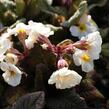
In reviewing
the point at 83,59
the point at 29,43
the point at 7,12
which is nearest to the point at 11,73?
the point at 29,43

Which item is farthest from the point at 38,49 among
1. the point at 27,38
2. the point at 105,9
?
the point at 105,9

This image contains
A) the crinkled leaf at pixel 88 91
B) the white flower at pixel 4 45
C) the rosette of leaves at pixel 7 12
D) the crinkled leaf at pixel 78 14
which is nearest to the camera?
the white flower at pixel 4 45

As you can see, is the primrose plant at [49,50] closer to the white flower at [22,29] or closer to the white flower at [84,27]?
the white flower at [22,29]

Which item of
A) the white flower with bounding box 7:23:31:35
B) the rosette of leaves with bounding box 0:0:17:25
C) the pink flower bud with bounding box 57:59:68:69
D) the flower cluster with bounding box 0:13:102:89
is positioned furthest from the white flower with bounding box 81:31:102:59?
the rosette of leaves with bounding box 0:0:17:25

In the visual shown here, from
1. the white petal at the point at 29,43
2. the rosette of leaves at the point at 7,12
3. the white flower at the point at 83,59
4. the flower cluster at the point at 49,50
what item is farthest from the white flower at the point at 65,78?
the rosette of leaves at the point at 7,12

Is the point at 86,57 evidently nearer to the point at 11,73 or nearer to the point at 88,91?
the point at 88,91

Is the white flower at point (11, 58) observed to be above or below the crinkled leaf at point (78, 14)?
below
